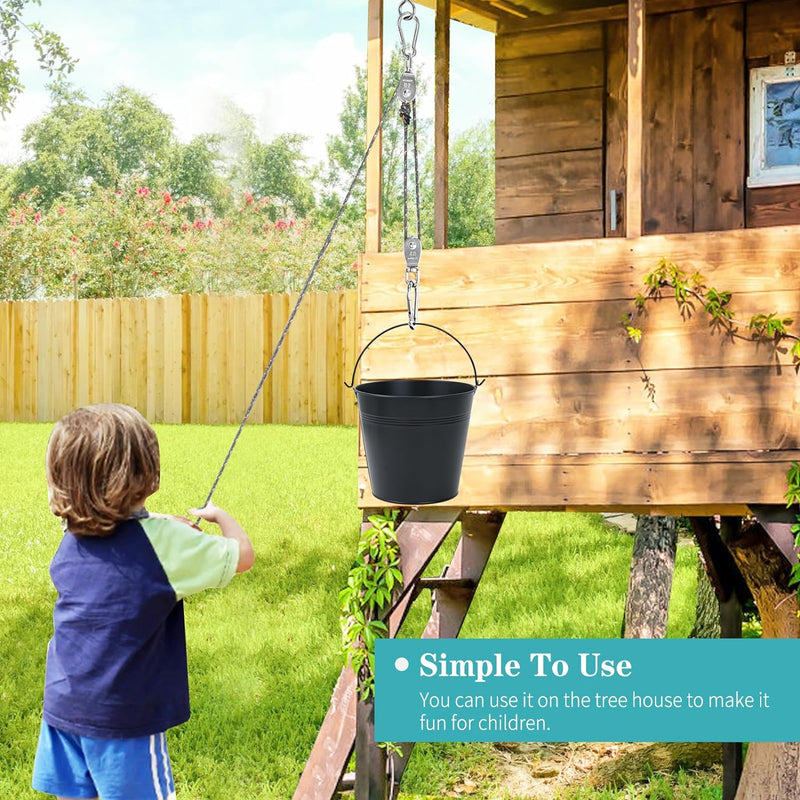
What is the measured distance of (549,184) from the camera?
5.21m

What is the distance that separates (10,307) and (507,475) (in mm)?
13726

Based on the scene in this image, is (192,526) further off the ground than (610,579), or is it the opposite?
(192,526)

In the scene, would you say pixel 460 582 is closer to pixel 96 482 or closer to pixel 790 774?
pixel 790 774

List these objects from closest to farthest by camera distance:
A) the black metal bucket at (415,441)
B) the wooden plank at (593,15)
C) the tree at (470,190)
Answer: the black metal bucket at (415,441), the wooden plank at (593,15), the tree at (470,190)

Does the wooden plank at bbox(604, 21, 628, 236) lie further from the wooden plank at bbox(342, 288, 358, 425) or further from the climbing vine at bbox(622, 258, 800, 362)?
the wooden plank at bbox(342, 288, 358, 425)

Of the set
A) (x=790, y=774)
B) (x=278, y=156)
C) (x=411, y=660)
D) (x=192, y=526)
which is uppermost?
(x=278, y=156)

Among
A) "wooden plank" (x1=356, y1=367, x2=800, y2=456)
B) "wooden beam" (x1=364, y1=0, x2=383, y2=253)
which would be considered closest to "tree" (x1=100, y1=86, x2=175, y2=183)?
"wooden beam" (x1=364, y1=0, x2=383, y2=253)

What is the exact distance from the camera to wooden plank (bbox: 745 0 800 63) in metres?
4.82

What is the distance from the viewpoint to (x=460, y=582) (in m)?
4.26

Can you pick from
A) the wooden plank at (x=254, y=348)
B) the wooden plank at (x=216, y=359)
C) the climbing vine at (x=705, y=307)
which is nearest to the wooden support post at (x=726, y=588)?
the climbing vine at (x=705, y=307)

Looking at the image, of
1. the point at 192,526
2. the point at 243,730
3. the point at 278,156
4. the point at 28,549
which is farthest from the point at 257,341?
the point at 278,156

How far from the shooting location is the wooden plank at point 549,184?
5.13 m

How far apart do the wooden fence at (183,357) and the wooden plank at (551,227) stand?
8.22 meters

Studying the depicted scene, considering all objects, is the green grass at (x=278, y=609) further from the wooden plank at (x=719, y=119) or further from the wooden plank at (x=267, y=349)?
the wooden plank at (x=267, y=349)
